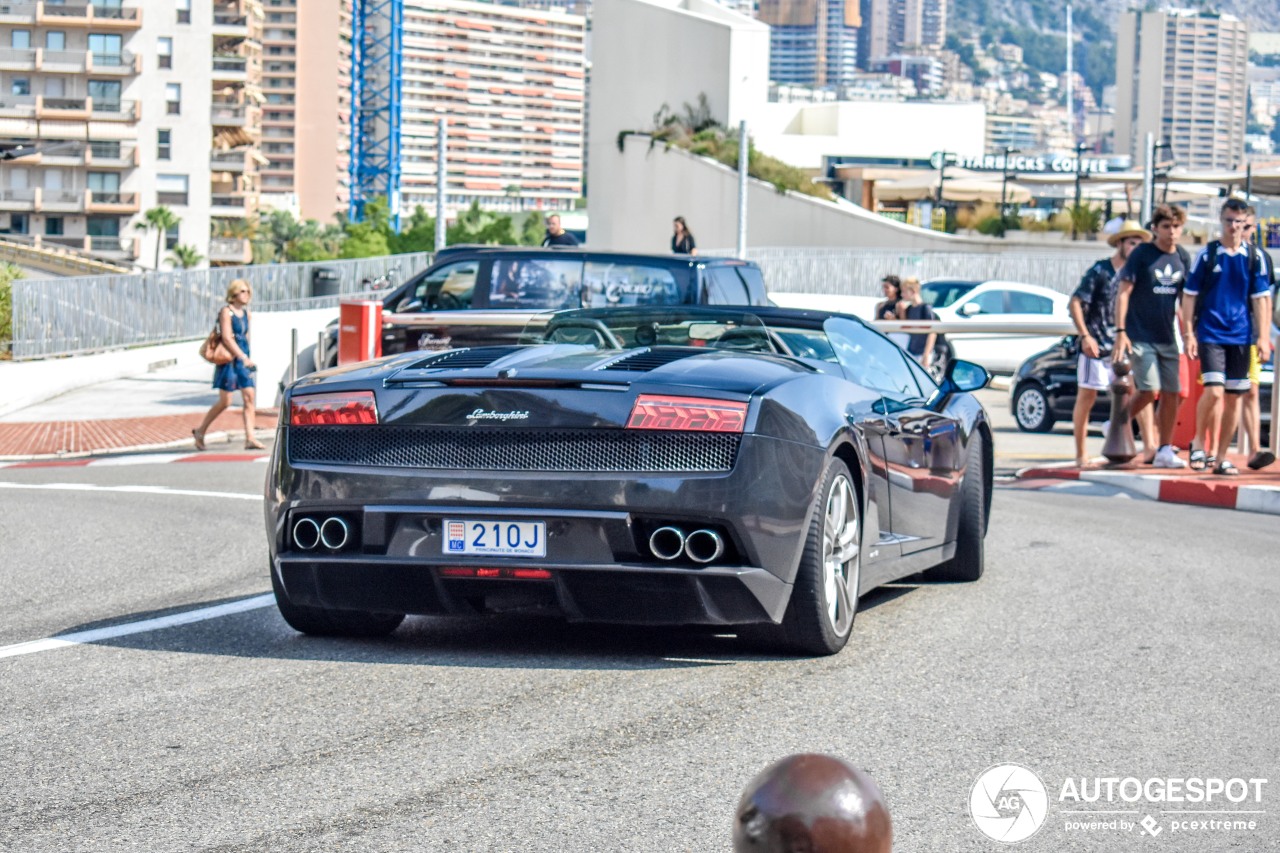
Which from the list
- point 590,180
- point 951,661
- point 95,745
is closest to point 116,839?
point 95,745

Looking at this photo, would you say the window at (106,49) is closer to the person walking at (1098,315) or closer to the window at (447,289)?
the window at (447,289)

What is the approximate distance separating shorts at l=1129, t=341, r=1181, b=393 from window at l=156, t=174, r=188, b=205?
102m

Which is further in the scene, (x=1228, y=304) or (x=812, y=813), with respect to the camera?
(x=1228, y=304)

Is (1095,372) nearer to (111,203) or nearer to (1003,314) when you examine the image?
(1003,314)

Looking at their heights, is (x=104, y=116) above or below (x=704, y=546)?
above

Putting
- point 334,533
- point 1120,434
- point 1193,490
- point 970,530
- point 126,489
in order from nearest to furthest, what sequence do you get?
point 334,533 → point 970,530 → point 126,489 → point 1193,490 → point 1120,434

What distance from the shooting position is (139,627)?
6824 mm

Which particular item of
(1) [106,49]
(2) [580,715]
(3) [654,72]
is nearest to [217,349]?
(2) [580,715]

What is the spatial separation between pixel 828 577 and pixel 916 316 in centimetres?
1637

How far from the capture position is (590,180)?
233 feet

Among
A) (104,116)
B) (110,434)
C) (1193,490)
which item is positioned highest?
(104,116)

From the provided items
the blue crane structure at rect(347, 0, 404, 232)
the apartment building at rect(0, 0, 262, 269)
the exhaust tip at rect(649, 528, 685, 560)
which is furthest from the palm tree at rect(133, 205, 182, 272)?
the exhaust tip at rect(649, 528, 685, 560)

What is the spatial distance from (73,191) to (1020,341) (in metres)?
88.8

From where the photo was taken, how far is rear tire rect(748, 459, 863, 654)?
5.98 metres
